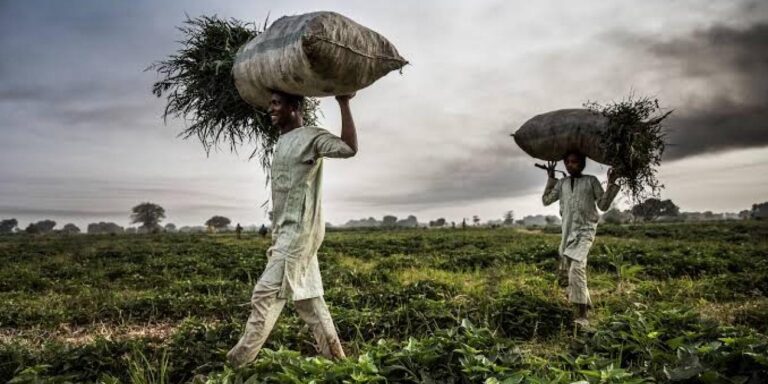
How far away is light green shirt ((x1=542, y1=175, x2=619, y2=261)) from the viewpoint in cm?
565

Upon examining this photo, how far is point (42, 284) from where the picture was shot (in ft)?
30.4

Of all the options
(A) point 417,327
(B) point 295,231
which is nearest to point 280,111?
(B) point 295,231

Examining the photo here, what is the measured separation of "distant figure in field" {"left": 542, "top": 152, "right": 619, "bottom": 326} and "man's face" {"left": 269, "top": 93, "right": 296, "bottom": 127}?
12.2 feet

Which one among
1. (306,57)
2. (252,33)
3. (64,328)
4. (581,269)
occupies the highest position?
(252,33)

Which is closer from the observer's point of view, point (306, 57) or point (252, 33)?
point (306, 57)

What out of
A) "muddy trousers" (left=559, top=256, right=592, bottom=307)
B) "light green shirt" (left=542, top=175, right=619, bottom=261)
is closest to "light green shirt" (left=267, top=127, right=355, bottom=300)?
"muddy trousers" (left=559, top=256, right=592, bottom=307)

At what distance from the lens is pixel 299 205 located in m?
3.31

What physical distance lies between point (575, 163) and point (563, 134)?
423 mm

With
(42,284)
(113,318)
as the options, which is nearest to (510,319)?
(113,318)

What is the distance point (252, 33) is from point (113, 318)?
431cm

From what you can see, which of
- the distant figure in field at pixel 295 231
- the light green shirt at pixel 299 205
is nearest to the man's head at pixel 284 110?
A: the distant figure in field at pixel 295 231

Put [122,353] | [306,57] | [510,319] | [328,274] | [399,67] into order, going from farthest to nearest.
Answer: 1. [328,274]
2. [510,319]
3. [122,353]
4. [399,67]
5. [306,57]

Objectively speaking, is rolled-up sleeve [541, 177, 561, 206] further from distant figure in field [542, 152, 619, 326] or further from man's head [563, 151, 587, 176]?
man's head [563, 151, 587, 176]

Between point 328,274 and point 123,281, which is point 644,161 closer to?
point 328,274
